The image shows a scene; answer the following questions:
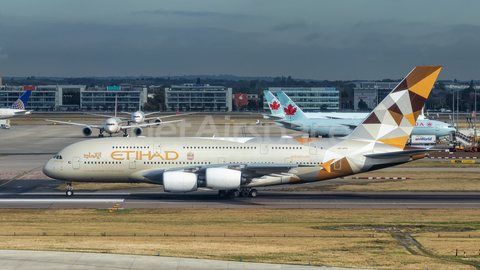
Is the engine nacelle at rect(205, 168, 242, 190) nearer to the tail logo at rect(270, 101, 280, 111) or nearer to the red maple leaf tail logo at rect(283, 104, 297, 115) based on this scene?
the red maple leaf tail logo at rect(283, 104, 297, 115)

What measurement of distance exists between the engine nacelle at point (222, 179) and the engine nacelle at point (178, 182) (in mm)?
1179

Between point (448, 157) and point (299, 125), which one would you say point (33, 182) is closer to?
point (448, 157)

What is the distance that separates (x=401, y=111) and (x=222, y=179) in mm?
14160

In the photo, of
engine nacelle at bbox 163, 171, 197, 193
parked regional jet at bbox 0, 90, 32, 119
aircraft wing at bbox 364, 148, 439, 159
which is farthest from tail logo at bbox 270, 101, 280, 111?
parked regional jet at bbox 0, 90, 32, 119

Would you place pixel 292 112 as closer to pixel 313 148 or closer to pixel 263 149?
pixel 313 148

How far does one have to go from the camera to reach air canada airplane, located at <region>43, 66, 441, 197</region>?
36.2 m

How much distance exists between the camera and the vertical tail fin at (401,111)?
120ft

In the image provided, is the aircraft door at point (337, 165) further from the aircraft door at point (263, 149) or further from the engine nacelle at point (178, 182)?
the engine nacelle at point (178, 182)

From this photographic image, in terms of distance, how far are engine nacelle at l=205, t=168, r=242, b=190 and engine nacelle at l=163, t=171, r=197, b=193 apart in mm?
1179

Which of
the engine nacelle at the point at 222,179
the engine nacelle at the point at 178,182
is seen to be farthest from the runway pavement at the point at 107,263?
the engine nacelle at the point at 222,179

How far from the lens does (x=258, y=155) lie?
36562 mm

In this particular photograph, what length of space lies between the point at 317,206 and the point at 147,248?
15.1m

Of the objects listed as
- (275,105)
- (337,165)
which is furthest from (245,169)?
(275,105)

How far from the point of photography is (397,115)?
37.2 meters
